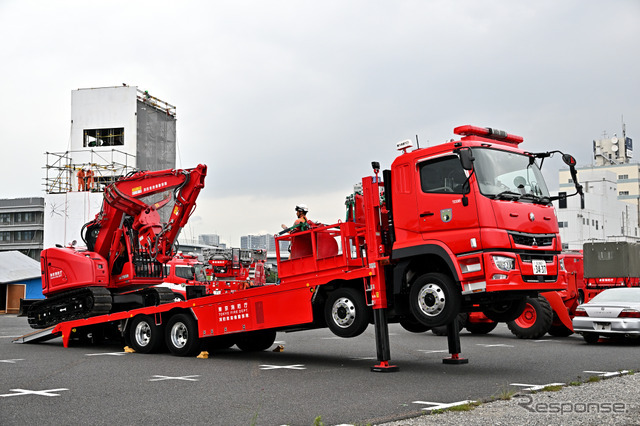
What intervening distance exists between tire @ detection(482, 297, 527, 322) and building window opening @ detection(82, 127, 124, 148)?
54710 mm

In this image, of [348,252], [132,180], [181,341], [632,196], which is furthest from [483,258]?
[632,196]

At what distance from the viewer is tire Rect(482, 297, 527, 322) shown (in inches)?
456

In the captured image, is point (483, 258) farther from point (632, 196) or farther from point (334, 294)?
point (632, 196)

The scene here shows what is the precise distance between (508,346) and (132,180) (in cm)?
1013

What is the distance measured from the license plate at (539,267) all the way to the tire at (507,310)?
2.87 feet

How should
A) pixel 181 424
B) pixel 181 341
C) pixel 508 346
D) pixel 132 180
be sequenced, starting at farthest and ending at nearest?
pixel 132 180
pixel 508 346
pixel 181 341
pixel 181 424

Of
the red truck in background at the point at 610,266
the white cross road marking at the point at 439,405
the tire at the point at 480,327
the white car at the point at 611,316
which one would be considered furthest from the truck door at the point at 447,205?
the red truck in background at the point at 610,266

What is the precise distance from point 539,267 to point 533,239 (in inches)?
17.5

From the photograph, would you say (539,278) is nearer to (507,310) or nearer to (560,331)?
(507,310)

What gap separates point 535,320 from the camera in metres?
18.0

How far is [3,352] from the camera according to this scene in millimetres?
15195

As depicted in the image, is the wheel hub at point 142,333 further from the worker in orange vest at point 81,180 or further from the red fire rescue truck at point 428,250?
the worker in orange vest at point 81,180

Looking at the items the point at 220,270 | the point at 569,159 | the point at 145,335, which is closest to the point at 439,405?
the point at 569,159

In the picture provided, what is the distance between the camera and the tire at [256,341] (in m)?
15.0
